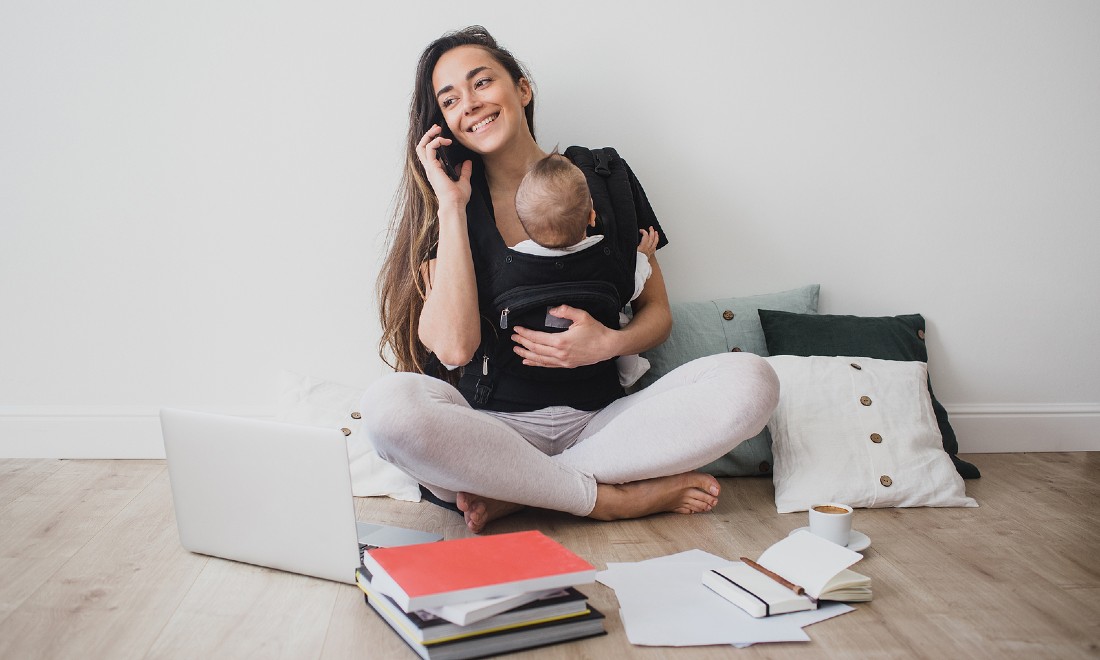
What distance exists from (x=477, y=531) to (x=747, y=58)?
148 centimetres

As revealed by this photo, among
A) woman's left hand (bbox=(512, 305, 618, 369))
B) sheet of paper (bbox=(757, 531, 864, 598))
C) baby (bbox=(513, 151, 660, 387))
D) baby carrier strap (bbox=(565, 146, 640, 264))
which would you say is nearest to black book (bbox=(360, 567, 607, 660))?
sheet of paper (bbox=(757, 531, 864, 598))

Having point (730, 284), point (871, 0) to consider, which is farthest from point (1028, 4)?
point (730, 284)

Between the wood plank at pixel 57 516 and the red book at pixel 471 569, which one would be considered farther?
the wood plank at pixel 57 516

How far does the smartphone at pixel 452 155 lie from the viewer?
78.3 inches

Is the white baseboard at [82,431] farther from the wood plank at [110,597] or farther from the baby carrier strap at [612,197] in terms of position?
the baby carrier strap at [612,197]

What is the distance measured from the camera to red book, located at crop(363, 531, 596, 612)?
1.17 m

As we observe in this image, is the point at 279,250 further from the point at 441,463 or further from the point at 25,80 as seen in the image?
the point at 441,463

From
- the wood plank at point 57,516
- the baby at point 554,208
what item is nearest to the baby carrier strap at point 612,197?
the baby at point 554,208

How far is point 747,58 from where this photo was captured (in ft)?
7.77

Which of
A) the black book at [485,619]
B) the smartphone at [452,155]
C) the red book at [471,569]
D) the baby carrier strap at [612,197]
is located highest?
the smartphone at [452,155]

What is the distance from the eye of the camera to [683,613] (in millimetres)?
1323

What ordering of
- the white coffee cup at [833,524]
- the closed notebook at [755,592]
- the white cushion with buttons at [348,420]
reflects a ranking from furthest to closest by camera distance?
the white cushion with buttons at [348,420] < the white coffee cup at [833,524] < the closed notebook at [755,592]

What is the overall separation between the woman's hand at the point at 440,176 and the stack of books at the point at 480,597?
34.5 inches

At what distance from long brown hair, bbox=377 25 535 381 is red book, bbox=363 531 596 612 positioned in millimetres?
816
